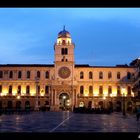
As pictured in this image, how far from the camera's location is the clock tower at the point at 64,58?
331 feet

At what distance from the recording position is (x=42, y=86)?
103062 mm

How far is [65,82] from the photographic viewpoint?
329 ft

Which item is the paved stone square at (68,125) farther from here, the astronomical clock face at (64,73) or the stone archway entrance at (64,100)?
the astronomical clock face at (64,73)

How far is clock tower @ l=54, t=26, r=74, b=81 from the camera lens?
101 m

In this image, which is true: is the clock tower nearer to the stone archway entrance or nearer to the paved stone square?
the stone archway entrance

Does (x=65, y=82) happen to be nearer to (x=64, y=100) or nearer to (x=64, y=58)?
(x=64, y=100)

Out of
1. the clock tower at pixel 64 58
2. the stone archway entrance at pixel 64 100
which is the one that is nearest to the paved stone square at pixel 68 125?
the stone archway entrance at pixel 64 100

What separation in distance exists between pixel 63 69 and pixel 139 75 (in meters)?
24.6
